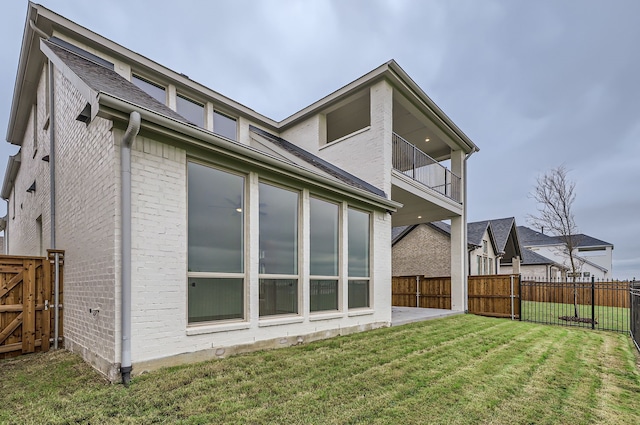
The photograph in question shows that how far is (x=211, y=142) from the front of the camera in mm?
4957

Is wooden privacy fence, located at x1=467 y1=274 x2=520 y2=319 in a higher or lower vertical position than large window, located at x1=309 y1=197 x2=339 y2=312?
lower

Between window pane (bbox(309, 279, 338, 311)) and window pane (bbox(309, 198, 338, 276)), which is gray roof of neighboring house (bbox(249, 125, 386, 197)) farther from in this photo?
window pane (bbox(309, 279, 338, 311))

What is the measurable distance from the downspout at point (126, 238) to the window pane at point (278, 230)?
2.30m

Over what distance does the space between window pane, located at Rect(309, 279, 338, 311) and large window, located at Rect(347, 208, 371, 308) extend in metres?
0.56

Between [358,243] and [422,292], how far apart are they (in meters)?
7.33

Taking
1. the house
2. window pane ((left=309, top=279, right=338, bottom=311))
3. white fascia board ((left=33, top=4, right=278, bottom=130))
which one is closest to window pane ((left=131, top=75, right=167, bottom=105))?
white fascia board ((left=33, top=4, right=278, bottom=130))

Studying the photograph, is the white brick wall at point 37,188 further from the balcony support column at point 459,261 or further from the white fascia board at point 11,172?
the balcony support column at point 459,261

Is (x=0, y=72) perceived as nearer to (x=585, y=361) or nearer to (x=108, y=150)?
(x=108, y=150)

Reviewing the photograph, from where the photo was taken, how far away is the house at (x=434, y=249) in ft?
53.5

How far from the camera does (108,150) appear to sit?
429 centimetres

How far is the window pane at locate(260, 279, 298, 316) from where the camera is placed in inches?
231

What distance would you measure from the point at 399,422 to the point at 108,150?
15.8 feet

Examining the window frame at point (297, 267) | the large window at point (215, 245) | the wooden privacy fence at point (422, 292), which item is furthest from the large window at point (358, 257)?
the wooden privacy fence at point (422, 292)

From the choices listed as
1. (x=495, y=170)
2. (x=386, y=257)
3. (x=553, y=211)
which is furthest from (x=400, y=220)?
(x=495, y=170)
